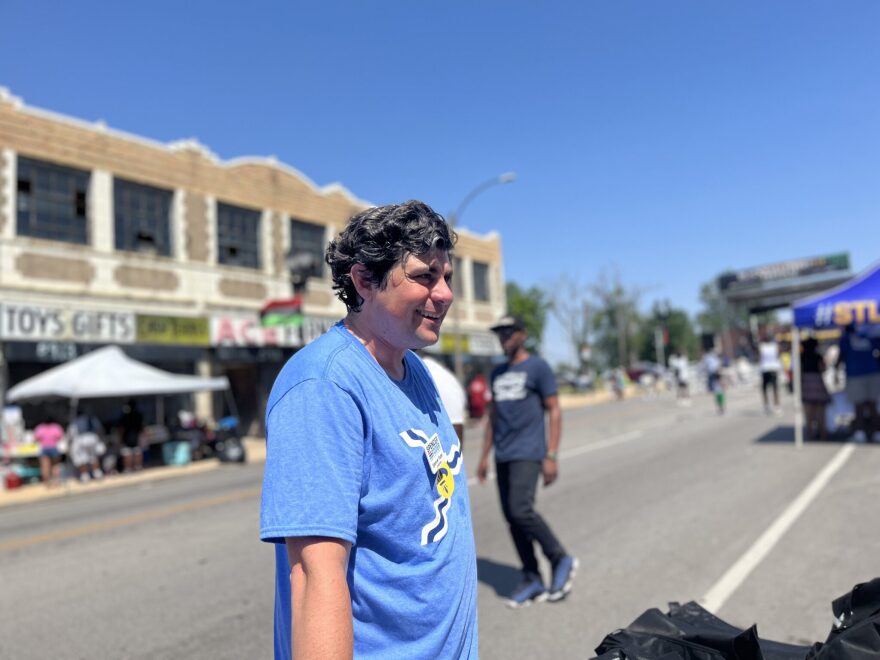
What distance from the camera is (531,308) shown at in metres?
74.2

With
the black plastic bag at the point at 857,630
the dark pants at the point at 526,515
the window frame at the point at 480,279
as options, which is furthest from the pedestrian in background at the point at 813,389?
the window frame at the point at 480,279

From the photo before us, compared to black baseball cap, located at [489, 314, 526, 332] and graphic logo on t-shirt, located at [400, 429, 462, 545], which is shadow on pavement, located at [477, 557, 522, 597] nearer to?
black baseball cap, located at [489, 314, 526, 332]

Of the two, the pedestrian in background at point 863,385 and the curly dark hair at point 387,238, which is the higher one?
the curly dark hair at point 387,238

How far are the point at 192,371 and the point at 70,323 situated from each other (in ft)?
14.0

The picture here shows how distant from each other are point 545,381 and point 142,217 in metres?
19.1

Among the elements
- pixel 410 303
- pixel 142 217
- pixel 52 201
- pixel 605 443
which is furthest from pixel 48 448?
pixel 410 303

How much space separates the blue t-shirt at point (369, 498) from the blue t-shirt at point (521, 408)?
3159mm

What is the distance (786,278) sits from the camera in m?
73.4

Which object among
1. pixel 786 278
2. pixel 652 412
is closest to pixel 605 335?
pixel 786 278

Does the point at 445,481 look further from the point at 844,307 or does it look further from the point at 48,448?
the point at 48,448

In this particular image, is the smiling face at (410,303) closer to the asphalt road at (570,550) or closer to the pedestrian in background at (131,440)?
the asphalt road at (570,550)

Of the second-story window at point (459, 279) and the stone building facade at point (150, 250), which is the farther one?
the second-story window at point (459, 279)

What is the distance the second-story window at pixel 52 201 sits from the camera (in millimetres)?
17797

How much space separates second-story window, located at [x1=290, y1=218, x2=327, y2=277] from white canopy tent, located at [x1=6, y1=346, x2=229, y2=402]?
411 inches
